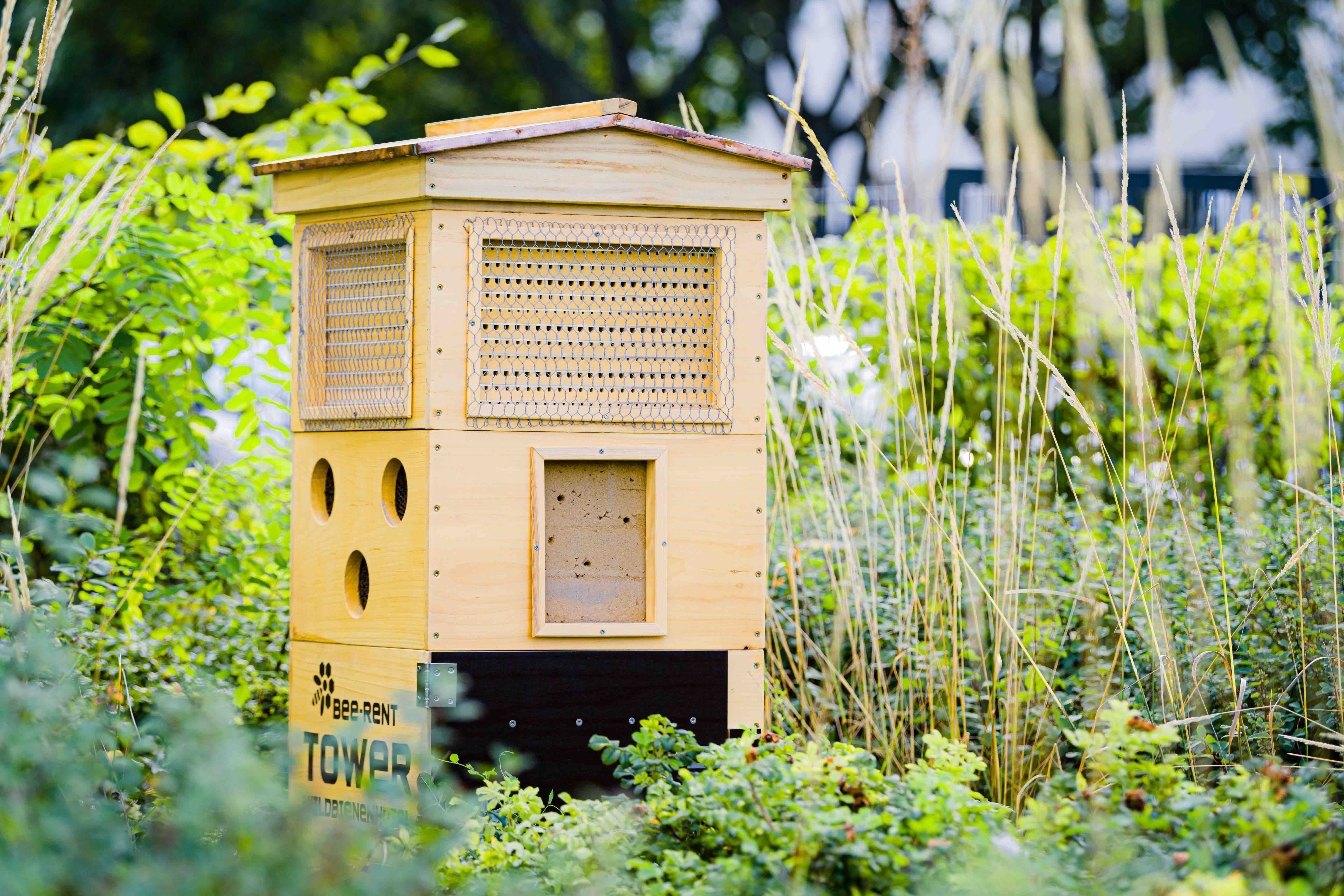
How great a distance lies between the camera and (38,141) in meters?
2.45

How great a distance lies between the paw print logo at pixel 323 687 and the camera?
8.70 ft

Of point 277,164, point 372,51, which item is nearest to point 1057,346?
point 277,164

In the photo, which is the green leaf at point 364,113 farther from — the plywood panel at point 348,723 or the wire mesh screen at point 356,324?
the plywood panel at point 348,723

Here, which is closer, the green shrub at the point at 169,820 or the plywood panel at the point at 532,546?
the green shrub at the point at 169,820

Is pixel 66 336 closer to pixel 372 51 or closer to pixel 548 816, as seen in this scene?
pixel 548 816

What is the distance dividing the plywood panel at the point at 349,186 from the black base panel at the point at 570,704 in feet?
2.80

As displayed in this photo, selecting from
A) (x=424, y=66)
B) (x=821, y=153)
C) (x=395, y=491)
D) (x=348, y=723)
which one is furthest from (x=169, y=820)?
(x=424, y=66)

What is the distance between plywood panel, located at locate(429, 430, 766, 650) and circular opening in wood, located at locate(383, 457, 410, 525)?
5.7 inches

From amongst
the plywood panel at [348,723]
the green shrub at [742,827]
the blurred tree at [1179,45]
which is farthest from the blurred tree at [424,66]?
the green shrub at [742,827]

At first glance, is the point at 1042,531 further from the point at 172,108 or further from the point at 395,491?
the point at 172,108

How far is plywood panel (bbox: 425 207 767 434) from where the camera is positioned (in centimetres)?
248

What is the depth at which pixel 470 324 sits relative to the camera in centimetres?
250

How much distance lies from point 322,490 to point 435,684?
22.7 inches

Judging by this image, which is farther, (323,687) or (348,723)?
(323,687)
